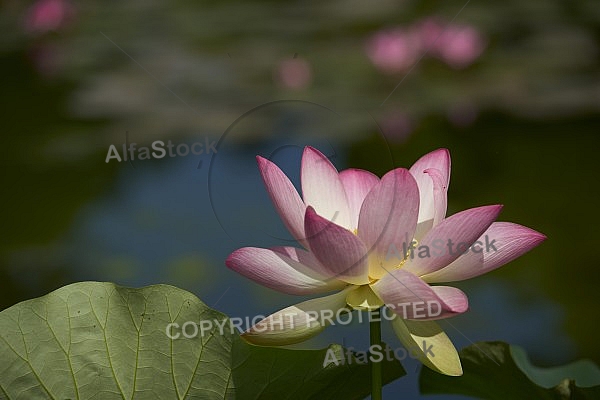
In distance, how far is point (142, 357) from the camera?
1.65 ft

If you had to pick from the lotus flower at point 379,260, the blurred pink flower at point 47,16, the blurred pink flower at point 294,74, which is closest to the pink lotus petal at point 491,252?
the lotus flower at point 379,260

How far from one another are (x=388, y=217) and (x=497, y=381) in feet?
0.64

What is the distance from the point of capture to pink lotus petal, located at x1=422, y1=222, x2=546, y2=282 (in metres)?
0.47

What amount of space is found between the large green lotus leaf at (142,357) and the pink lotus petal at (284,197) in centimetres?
7

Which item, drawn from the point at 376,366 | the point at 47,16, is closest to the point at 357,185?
the point at 376,366

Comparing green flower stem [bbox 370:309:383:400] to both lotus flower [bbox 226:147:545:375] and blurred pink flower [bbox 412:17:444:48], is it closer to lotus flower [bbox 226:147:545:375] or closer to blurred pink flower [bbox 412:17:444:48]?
lotus flower [bbox 226:147:545:375]

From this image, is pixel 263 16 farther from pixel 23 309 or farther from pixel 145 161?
pixel 23 309

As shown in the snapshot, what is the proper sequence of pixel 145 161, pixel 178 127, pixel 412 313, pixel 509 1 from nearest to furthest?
1. pixel 412 313
2. pixel 145 161
3. pixel 178 127
4. pixel 509 1

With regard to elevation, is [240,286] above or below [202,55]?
below

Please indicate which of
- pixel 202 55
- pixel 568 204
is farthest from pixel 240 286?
pixel 202 55

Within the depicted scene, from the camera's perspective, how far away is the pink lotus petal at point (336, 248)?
17.4 inches

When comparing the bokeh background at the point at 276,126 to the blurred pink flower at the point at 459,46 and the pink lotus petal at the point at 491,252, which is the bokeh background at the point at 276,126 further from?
the pink lotus petal at the point at 491,252

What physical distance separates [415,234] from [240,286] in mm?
1050

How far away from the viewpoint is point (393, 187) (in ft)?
1.50
